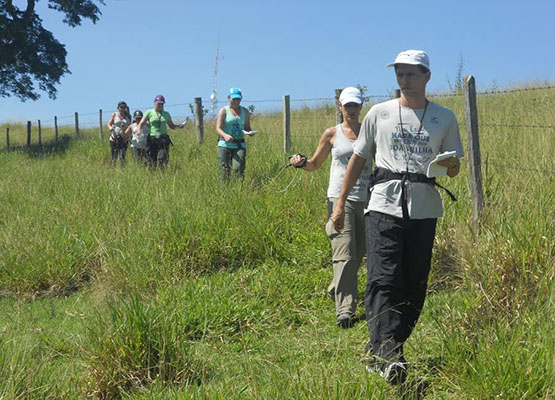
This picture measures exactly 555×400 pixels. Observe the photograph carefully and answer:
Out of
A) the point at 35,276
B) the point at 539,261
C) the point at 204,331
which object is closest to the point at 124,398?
the point at 204,331

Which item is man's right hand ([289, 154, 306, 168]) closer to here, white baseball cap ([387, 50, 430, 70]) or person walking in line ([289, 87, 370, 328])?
person walking in line ([289, 87, 370, 328])

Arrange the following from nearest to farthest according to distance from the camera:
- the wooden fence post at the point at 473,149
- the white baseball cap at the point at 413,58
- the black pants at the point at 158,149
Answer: the white baseball cap at the point at 413,58 → the wooden fence post at the point at 473,149 → the black pants at the point at 158,149

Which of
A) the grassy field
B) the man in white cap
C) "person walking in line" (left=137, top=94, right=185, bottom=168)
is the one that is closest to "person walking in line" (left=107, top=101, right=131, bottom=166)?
"person walking in line" (left=137, top=94, right=185, bottom=168)

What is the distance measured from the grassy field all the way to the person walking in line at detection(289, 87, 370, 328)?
0.25m

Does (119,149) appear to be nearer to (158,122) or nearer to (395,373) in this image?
(158,122)

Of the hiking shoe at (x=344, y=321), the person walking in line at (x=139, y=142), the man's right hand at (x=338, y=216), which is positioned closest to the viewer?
the man's right hand at (x=338, y=216)

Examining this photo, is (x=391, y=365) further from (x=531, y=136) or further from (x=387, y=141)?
(x=531, y=136)

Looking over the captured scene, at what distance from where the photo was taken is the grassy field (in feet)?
11.4

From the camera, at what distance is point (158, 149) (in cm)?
1145

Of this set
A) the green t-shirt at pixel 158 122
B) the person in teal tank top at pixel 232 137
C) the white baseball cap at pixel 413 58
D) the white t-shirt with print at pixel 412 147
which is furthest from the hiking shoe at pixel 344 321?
the green t-shirt at pixel 158 122

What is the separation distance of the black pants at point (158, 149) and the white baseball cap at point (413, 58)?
7.90m

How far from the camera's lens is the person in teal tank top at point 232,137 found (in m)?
8.84

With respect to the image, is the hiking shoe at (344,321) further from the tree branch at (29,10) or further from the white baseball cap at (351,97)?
the tree branch at (29,10)

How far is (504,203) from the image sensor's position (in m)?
5.56
